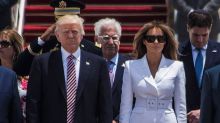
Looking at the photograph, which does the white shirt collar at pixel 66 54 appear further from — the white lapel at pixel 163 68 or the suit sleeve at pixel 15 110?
the white lapel at pixel 163 68

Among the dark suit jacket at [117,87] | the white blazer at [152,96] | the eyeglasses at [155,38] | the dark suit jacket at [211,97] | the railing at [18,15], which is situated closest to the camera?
the dark suit jacket at [211,97]

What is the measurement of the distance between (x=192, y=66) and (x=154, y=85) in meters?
0.74

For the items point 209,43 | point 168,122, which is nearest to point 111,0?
point 209,43

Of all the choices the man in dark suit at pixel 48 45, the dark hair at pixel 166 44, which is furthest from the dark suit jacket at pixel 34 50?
the dark hair at pixel 166 44

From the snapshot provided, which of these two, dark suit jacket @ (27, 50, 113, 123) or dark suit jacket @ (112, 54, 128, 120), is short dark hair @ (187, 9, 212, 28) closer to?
dark suit jacket @ (112, 54, 128, 120)

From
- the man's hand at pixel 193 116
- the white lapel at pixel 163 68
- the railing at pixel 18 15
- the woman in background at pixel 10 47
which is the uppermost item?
the woman in background at pixel 10 47

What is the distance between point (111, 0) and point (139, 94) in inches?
241

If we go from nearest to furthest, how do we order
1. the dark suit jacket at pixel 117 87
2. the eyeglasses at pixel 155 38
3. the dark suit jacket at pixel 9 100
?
1. the dark suit jacket at pixel 9 100
2. the eyeglasses at pixel 155 38
3. the dark suit jacket at pixel 117 87

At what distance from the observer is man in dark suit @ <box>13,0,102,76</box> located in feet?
23.2

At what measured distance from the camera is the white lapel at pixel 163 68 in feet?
22.2

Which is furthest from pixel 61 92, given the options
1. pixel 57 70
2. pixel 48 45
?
pixel 48 45

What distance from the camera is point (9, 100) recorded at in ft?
20.6

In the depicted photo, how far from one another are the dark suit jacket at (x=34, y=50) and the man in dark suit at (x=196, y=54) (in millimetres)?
847

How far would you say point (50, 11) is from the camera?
12.6m
